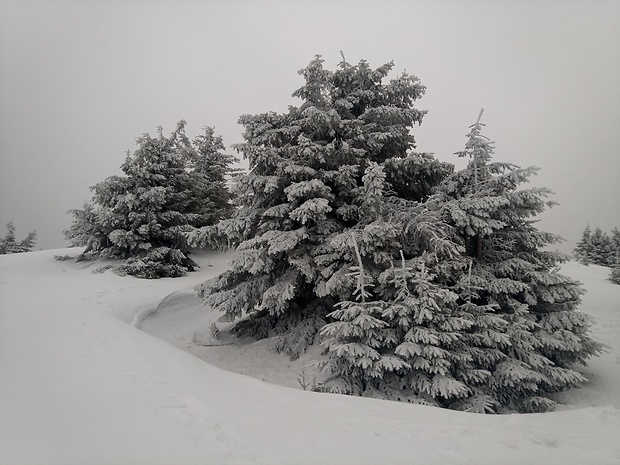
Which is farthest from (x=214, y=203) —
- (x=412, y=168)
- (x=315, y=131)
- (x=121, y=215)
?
(x=412, y=168)

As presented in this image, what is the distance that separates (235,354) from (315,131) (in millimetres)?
6029

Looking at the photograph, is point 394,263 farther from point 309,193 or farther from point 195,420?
point 195,420

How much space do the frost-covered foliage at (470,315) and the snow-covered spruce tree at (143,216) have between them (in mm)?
9372

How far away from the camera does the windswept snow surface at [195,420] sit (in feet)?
8.19

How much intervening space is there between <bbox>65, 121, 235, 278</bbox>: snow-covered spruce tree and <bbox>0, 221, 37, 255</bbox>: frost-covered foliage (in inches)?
679

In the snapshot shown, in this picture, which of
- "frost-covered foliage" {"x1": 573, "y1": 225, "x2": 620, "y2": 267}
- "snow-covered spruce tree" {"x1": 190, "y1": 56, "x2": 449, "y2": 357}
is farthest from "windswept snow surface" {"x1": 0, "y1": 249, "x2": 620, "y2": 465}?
"frost-covered foliage" {"x1": 573, "y1": 225, "x2": 620, "y2": 267}

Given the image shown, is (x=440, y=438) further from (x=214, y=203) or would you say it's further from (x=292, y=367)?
(x=214, y=203)

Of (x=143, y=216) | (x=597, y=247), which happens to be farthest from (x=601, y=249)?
(x=143, y=216)

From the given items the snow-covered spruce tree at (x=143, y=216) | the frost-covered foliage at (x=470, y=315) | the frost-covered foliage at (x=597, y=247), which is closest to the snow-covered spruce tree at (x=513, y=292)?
the frost-covered foliage at (x=470, y=315)

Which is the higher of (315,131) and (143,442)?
(315,131)

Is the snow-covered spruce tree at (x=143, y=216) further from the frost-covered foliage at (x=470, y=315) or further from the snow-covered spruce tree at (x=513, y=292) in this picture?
the snow-covered spruce tree at (x=513, y=292)

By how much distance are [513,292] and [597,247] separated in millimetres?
34944

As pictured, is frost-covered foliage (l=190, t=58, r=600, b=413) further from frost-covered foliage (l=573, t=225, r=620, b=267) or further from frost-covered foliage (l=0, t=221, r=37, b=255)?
frost-covered foliage (l=573, t=225, r=620, b=267)

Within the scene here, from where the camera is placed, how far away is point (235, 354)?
777 cm
